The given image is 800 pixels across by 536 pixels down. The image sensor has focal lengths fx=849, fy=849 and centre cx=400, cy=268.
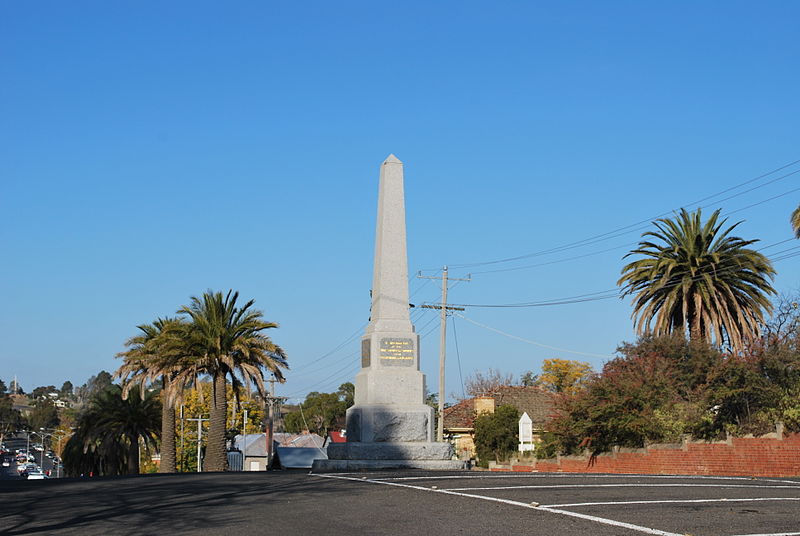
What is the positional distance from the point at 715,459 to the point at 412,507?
54.1ft

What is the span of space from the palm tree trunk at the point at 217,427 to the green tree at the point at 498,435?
1761 centimetres

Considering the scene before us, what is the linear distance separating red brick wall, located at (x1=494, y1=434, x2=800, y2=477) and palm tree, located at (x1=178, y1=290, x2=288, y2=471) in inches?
575

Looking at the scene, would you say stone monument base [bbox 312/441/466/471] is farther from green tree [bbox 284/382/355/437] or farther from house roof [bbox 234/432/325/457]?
green tree [bbox 284/382/355/437]

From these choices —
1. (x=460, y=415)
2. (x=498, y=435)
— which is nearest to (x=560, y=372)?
(x=460, y=415)

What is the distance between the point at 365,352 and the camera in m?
21.1

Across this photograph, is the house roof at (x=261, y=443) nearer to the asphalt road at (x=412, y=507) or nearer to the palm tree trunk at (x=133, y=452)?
the palm tree trunk at (x=133, y=452)

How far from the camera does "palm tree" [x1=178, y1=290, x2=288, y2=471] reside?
3581 cm

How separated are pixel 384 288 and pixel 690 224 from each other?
69.8ft

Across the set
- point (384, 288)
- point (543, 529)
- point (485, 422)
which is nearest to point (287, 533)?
point (543, 529)

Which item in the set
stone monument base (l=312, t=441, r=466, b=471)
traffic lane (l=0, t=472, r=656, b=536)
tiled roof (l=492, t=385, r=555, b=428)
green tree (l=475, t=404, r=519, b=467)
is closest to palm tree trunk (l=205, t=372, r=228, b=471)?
green tree (l=475, t=404, r=519, b=467)

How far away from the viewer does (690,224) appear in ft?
123

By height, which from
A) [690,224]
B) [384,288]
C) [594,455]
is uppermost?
[690,224]

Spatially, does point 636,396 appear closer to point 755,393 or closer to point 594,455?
point 594,455

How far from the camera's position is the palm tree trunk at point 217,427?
3659 cm
